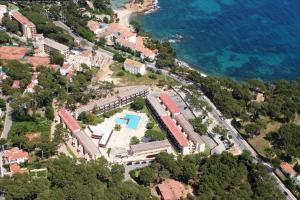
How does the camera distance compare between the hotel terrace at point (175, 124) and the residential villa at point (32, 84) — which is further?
the residential villa at point (32, 84)

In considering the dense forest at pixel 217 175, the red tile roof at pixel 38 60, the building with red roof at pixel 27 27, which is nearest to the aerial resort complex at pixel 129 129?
the dense forest at pixel 217 175

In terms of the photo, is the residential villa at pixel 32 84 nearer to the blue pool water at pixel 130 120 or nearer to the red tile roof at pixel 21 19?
the blue pool water at pixel 130 120

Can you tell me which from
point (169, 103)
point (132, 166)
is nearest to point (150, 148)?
point (132, 166)

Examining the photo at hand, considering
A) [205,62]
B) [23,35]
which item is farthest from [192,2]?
[23,35]

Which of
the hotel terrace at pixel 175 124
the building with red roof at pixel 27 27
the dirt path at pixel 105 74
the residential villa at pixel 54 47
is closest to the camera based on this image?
the hotel terrace at pixel 175 124

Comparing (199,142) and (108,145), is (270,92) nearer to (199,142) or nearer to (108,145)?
(199,142)
